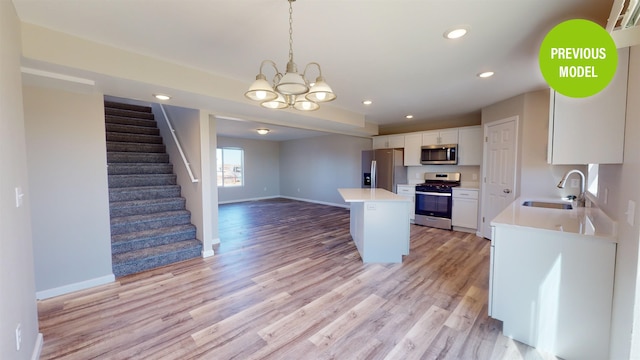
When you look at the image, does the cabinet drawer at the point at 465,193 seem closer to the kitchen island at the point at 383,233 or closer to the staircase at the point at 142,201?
the kitchen island at the point at 383,233

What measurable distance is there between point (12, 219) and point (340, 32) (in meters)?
2.44

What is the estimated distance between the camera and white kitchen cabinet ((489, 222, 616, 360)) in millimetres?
1572

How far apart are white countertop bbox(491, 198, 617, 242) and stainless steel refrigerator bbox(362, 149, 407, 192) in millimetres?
3322

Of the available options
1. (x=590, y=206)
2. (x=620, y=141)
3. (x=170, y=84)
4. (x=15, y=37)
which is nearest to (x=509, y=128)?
(x=590, y=206)

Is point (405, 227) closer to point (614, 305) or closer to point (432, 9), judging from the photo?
point (614, 305)

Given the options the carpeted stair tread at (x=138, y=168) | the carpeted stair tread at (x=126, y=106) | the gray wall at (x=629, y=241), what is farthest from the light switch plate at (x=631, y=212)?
the carpeted stair tread at (x=126, y=106)

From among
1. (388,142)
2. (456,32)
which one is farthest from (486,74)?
(388,142)

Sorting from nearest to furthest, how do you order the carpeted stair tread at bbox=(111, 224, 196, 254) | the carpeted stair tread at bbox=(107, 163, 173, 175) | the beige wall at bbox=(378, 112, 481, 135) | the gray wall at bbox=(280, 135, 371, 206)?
the carpeted stair tread at bbox=(111, 224, 196, 254), the carpeted stair tread at bbox=(107, 163, 173, 175), the beige wall at bbox=(378, 112, 481, 135), the gray wall at bbox=(280, 135, 371, 206)

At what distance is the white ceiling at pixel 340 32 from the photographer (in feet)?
5.53

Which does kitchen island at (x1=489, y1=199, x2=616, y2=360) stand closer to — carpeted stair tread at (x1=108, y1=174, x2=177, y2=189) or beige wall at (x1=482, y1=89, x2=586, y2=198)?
beige wall at (x1=482, y1=89, x2=586, y2=198)

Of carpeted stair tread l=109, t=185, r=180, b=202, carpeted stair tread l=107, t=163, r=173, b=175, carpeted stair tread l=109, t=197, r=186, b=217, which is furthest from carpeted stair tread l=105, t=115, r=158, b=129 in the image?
carpeted stair tread l=109, t=197, r=186, b=217

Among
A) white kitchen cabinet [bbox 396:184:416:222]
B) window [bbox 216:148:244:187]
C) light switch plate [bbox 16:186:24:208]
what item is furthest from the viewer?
window [bbox 216:148:244:187]

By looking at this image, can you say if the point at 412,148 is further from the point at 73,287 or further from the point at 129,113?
the point at 129,113

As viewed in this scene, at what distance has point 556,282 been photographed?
171cm
